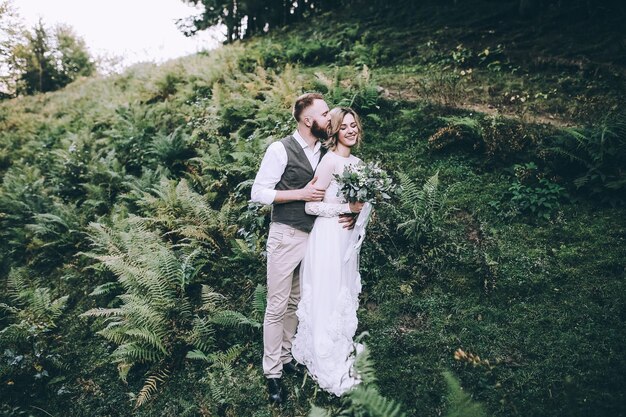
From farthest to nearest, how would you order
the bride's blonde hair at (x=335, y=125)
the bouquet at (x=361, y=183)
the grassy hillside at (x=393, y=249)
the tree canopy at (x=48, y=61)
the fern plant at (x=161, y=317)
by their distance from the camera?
1. the tree canopy at (x=48, y=61)
2. the fern plant at (x=161, y=317)
3. the grassy hillside at (x=393, y=249)
4. the bride's blonde hair at (x=335, y=125)
5. the bouquet at (x=361, y=183)

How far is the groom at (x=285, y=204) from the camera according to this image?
4043 mm

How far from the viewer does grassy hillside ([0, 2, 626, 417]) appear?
4.21 meters

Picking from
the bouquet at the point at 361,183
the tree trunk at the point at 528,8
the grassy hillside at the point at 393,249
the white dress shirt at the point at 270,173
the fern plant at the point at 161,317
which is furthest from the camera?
the tree trunk at the point at 528,8

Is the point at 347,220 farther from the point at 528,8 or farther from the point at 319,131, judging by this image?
the point at 528,8

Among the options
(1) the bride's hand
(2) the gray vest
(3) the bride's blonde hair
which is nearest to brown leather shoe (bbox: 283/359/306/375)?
(2) the gray vest

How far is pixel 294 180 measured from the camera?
161 inches

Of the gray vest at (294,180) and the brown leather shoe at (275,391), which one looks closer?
the gray vest at (294,180)

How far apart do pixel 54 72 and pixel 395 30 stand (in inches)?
1018

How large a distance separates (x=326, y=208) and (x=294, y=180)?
464mm

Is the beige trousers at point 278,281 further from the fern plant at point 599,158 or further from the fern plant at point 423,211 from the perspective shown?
the fern plant at point 599,158

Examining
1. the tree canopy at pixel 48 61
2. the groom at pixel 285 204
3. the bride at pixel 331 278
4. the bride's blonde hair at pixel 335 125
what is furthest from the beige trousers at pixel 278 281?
the tree canopy at pixel 48 61

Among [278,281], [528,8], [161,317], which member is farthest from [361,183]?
[528,8]

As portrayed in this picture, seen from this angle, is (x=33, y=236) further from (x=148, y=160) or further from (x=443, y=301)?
(x=443, y=301)

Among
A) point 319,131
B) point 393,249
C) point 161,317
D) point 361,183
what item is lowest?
point 161,317
